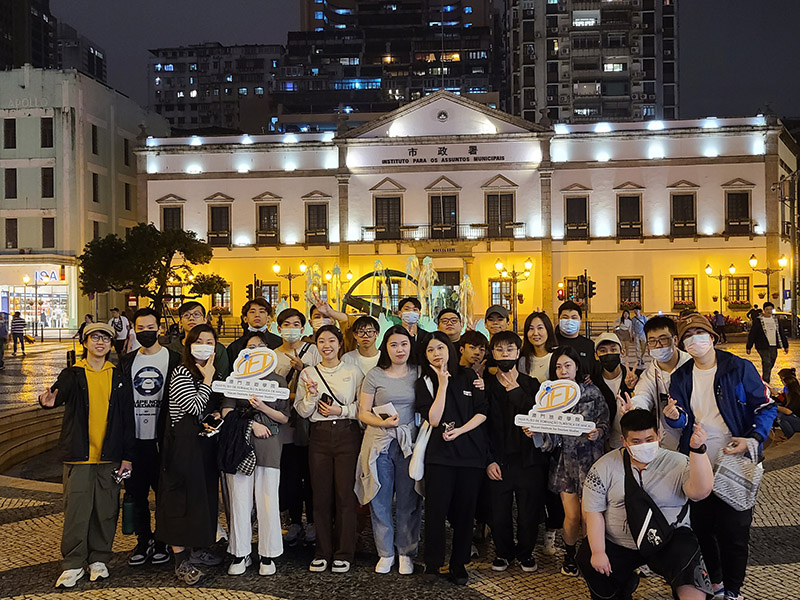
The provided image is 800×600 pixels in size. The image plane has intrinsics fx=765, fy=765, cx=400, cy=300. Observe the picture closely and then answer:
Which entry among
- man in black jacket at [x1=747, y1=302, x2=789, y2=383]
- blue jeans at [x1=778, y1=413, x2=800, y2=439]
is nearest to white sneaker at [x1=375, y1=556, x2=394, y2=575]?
blue jeans at [x1=778, y1=413, x2=800, y2=439]

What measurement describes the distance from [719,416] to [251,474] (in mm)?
2947

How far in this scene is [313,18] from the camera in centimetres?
10188

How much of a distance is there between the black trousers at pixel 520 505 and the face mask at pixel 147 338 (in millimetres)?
2523

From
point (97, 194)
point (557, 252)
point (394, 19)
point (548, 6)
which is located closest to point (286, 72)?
point (394, 19)

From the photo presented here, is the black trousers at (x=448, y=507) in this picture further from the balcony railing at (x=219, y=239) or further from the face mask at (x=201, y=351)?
the balcony railing at (x=219, y=239)

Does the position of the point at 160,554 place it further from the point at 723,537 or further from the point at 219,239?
the point at 219,239

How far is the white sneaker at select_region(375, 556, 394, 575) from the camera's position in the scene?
5.12 meters

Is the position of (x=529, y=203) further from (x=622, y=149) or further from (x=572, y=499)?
(x=572, y=499)

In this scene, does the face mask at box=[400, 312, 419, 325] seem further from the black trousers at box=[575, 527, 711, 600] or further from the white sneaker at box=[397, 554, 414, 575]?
the black trousers at box=[575, 527, 711, 600]

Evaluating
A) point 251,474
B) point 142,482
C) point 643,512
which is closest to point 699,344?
point 643,512

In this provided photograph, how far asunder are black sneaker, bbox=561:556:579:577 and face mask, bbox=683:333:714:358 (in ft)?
5.31

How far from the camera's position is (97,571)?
4.99 m

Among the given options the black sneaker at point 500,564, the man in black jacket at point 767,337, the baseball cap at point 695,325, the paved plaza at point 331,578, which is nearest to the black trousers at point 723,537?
the paved plaza at point 331,578

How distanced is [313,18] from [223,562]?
104732mm
